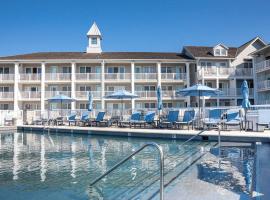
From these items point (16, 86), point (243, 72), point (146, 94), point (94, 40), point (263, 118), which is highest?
point (94, 40)

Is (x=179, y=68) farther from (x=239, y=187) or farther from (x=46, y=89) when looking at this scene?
(x=239, y=187)

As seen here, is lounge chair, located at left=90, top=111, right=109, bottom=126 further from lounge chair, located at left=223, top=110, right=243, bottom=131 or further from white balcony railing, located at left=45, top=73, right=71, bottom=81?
white balcony railing, located at left=45, top=73, right=71, bottom=81

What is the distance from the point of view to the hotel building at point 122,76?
3503 cm

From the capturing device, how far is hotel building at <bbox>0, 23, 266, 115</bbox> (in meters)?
35.0

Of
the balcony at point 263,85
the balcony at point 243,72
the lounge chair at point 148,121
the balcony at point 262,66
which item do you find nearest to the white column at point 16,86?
the lounge chair at point 148,121

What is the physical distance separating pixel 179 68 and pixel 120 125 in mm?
18084

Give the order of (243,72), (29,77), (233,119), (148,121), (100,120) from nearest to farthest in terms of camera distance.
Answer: (233,119) → (148,121) → (100,120) → (29,77) → (243,72)

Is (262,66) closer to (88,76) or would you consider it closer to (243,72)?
(243,72)

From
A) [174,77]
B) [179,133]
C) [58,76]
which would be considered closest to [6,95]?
[58,76]

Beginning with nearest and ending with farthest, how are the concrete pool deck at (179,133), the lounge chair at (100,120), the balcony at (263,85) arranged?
the concrete pool deck at (179,133)
the lounge chair at (100,120)
the balcony at (263,85)

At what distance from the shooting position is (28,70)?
36.9 metres

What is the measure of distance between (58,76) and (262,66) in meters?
24.0

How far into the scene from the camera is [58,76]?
3566 centimetres

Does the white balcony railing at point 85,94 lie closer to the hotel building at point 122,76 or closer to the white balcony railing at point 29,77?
the hotel building at point 122,76
